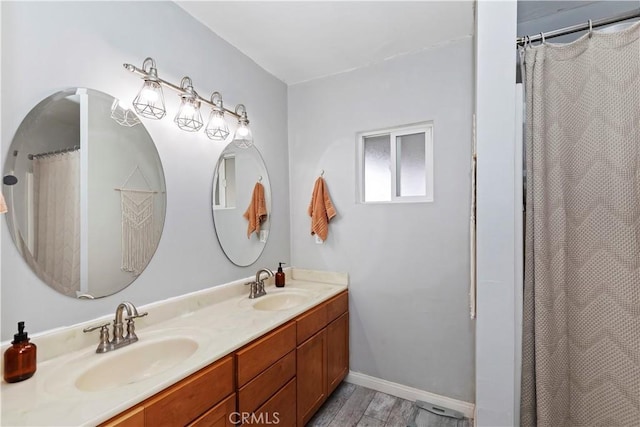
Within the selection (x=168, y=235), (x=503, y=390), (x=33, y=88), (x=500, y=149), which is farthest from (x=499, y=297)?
(x=33, y=88)

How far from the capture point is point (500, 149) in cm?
107

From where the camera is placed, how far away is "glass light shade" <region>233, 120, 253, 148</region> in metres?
1.96

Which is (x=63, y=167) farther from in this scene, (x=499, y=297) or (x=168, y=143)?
(x=499, y=297)

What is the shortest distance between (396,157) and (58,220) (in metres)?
2.09

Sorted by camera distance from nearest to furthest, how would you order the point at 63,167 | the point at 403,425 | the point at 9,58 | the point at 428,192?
1. the point at 9,58
2. the point at 63,167
3. the point at 403,425
4. the point at 428,192

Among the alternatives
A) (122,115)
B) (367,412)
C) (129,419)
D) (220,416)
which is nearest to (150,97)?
(122,115)

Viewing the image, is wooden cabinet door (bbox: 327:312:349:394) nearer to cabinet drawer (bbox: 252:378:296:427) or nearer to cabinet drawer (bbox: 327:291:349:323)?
cabinet drawer (bbox: 327:291:349:323)

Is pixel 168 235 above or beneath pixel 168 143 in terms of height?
beneath

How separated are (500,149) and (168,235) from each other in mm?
1666

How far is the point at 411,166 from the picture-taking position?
224 centimetres

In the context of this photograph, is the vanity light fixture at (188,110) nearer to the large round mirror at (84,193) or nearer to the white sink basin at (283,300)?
the large round mirror at (84,193)

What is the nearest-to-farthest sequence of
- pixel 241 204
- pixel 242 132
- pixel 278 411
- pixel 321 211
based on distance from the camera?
pixel 278 411
pixel 242 132
pixel 241 204
pixel 321 211

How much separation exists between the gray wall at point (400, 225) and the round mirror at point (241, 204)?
1.29ft

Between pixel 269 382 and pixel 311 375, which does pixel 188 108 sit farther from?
pixel 311 375
